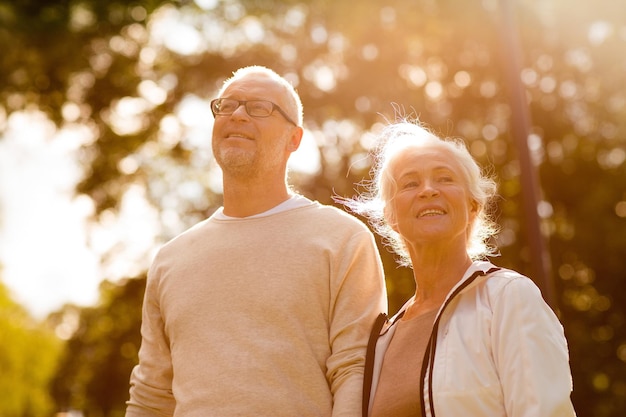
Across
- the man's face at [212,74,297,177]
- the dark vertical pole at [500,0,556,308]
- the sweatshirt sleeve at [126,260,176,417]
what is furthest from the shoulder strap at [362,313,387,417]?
the dark vertical pole at [500,0,556,308]

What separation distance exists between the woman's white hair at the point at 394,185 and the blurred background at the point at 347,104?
403 inches

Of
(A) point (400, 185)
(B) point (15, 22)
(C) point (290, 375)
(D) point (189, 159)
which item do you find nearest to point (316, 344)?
(C) point (290, 375)

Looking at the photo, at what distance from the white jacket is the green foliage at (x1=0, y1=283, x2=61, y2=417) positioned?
33.1 m

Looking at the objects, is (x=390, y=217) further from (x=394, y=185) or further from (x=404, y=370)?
(x=404, y=370)

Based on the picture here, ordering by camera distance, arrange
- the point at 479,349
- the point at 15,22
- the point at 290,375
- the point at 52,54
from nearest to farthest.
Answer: the point at 479,349 → the point at 290,375 → the point at 15,22 → the point at 52,54

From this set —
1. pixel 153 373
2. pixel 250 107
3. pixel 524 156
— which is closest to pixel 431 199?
pixel 250 107

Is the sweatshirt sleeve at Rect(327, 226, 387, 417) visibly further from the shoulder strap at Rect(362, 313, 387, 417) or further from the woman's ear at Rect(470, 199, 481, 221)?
the woman's ear at Rect(470, 199, 481, 221)

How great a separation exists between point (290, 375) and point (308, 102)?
14229 mm

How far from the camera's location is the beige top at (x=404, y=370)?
3.59 metres

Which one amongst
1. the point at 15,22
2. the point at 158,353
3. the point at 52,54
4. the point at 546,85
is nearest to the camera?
the point at 158,353

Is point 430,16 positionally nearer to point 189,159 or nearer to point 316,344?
point 189,159

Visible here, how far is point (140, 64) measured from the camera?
711 inches

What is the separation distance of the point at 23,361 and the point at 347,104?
75.5ft

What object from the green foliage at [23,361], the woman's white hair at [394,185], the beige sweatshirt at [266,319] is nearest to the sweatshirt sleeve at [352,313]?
the beige sweatshirt at [266,319]
